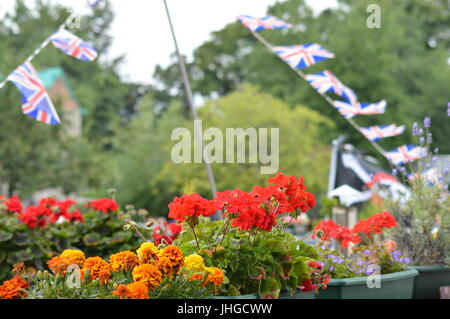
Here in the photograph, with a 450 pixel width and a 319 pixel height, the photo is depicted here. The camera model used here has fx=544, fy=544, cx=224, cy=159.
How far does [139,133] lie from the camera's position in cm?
2344

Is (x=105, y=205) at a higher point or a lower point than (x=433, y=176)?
lower

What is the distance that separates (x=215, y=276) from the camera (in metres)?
2.00

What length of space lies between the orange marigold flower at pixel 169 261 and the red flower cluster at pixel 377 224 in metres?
1.45

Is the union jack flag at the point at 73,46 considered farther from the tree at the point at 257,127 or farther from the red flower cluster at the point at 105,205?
the tree at the point at 257,127

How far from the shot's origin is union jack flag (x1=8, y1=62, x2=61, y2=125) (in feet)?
13.8

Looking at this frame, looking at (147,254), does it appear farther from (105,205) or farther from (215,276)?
(105,205)

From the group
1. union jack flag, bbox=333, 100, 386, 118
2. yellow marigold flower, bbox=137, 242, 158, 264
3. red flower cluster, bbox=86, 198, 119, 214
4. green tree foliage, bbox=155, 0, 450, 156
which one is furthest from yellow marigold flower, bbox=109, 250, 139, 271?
green tree foliage, bbox=155, 0, 450, 156

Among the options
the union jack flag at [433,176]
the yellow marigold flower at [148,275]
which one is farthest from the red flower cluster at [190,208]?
the union jack flag at [433,176]

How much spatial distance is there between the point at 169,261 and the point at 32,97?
281cm

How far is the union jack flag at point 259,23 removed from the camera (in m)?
4.66

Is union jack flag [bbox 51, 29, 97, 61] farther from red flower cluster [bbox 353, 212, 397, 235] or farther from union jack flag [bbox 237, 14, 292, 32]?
red flower cluster [bbox 353, 212, 397, 235]

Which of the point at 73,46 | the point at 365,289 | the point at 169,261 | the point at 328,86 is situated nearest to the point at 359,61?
the point at 328,86

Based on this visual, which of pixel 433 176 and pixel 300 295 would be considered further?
pixel 433 176
